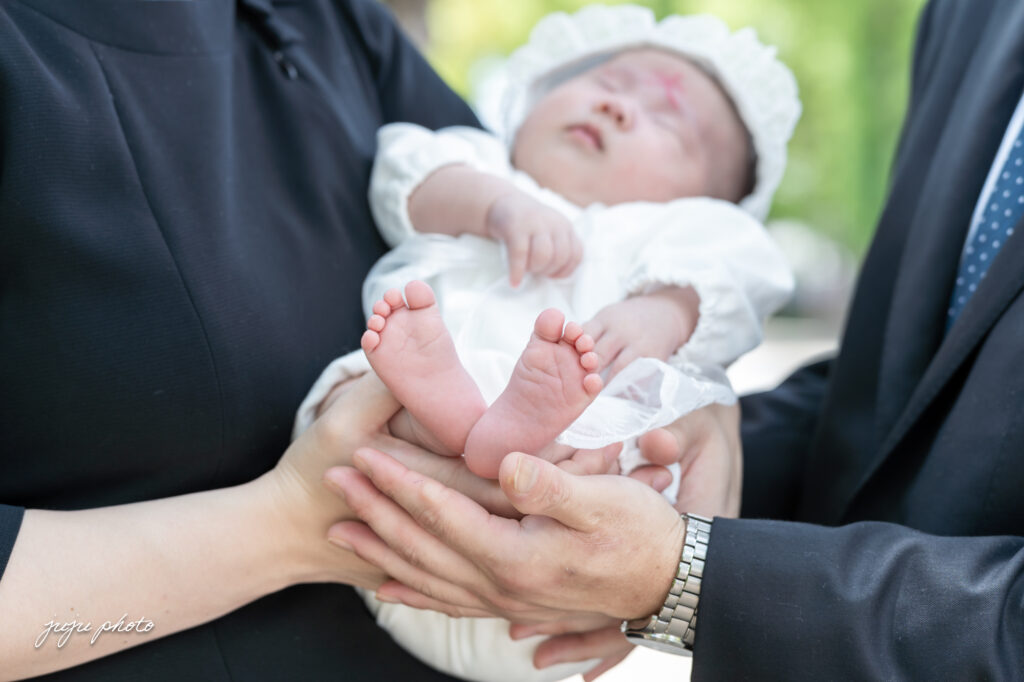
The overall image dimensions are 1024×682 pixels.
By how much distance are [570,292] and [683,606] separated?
54 centimetres

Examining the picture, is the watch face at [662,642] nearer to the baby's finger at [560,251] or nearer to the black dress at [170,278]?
the black dress at [170,278]

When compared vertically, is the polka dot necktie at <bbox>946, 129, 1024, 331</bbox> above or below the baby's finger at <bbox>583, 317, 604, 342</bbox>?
above

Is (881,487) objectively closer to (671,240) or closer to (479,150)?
(671,240)

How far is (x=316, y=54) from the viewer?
1.50 meters

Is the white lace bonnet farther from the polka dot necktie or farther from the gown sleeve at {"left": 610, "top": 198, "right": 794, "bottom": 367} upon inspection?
the polka dot necktie

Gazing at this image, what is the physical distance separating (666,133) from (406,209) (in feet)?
1.83

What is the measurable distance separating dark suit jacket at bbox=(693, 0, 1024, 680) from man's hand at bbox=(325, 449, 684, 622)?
3.7 inches

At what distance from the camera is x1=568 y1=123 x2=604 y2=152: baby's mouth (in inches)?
67.6

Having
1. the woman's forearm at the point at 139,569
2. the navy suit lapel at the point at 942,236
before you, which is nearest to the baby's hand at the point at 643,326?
the navy suit lapel at the point at 942,236

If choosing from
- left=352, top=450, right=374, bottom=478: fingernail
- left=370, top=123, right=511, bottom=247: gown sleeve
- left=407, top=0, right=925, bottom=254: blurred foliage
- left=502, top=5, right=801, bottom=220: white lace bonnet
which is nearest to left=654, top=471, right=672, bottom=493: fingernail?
left=352, top=450, right=374, bottom=478: fingernail

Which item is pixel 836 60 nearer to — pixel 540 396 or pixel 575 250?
pixel 575 250

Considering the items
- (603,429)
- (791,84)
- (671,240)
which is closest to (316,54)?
(671,240)

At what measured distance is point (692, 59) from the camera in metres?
1.90

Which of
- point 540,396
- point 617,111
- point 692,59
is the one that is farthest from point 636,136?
point 540,396
